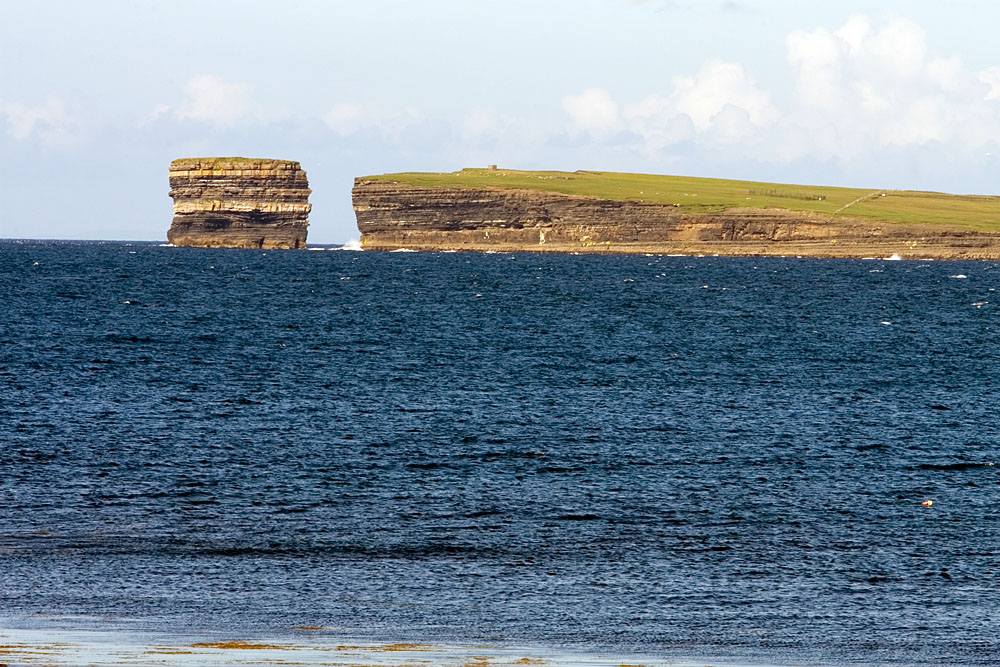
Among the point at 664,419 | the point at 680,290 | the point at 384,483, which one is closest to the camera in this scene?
the point at 384,483

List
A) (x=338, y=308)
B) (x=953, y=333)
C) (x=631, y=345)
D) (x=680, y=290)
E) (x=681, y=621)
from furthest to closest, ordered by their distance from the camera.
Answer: (x=680, y=290), (x=338, y=308), (x=953, y=333), (x=631, y=345), (x=681, y=621)

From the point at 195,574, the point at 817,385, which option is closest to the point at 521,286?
the point at 817,385

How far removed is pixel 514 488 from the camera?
102 feet

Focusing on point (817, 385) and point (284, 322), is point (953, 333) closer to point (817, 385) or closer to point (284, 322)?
point (817, 385)

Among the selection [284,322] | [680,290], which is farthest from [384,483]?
[680,290]

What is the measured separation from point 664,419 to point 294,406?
43.2ft

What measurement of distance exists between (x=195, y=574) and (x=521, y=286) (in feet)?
352

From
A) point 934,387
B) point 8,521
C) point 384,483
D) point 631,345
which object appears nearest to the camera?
point 8,521

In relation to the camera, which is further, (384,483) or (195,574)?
(384,483)

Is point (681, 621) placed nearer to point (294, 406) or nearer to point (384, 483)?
point (384, 483)

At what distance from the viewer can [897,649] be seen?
1827cm

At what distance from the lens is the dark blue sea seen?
20.0 meters

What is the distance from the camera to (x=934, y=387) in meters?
52.3

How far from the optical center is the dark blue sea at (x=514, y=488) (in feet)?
65.6
